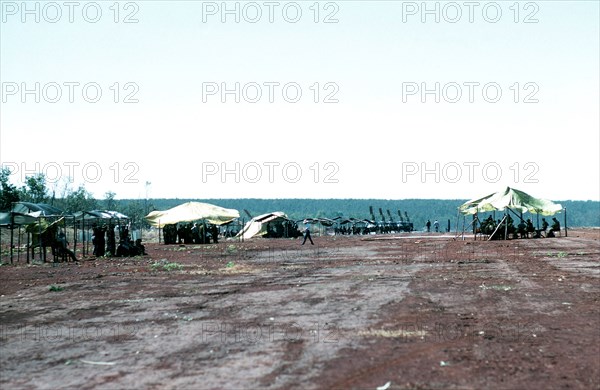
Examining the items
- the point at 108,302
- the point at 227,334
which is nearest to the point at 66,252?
the point at 108,302

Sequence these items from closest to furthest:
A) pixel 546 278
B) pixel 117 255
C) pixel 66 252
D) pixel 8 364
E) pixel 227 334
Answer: pixel 8 364, pixel 227 334, pixel 546 278, pixel 66 252, pixel 117 255

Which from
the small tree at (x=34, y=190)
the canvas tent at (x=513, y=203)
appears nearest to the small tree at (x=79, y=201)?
the small tree at (x=34, y=190)

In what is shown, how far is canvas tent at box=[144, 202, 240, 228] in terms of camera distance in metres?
47.3

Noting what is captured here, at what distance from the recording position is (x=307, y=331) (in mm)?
10781

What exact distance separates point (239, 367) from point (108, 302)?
24.6 ft

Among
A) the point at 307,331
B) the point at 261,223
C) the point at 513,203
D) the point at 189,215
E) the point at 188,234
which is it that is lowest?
the point at 188,234

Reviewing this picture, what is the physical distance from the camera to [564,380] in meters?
7.73

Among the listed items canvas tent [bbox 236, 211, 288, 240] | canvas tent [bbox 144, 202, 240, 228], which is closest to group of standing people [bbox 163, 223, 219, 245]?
canvas tent [bbox 144, 202, 240, 228]

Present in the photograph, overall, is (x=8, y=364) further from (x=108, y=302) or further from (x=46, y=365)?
(x=108, y=302)

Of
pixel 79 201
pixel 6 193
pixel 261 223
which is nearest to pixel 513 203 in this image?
pixel 261 223

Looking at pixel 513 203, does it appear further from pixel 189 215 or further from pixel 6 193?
pixel 6 193

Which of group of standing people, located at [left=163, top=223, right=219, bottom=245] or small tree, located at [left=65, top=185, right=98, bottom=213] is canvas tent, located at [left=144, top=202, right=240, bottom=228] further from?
small tree, located at [left=65, top=185, right=98, bottom=213]

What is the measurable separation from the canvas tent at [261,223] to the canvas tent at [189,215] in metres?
12.3

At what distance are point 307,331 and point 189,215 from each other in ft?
124
